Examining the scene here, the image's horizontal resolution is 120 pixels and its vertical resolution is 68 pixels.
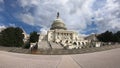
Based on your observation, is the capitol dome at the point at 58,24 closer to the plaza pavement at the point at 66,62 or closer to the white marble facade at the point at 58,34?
the white marble facade at the point at 58,34

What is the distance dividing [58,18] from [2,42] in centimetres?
4562

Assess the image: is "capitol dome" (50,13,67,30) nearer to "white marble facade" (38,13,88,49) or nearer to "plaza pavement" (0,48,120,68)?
"white marble facade" (38,13,88,49)

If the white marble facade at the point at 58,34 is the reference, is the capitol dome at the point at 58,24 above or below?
above

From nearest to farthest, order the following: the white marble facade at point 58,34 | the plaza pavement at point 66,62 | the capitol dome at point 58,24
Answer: the plaza pavement at point 66,62 < the white marble facade at point 58,34 < the capitol dome at point 58,24

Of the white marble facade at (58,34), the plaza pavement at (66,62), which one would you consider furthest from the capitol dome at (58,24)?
the plaza pavement at (66,62)

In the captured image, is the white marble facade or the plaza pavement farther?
the white marble facade

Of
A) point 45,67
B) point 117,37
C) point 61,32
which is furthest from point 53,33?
point 45,67

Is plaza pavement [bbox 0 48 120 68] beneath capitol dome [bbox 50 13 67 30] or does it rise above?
beneath

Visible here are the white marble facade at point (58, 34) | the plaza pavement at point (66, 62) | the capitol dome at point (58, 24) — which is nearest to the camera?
the plaza pavement at point (66, 62)

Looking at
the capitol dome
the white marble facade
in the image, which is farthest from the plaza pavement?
the capitol dome

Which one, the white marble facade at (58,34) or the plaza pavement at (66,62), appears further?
the white marble facade at (58,34)

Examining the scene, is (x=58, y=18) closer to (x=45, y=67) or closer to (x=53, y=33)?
(x=53, y=33)

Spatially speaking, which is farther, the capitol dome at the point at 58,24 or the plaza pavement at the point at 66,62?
the capitol dome at the point at 58,24

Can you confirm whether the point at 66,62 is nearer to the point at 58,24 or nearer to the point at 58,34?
the point at 58,34
